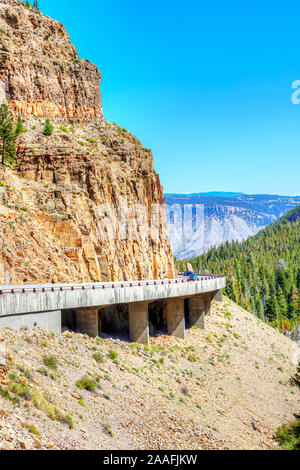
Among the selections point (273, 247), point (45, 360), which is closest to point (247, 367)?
point (45, 360)

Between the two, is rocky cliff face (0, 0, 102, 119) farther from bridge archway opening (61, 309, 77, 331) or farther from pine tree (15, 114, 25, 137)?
bridge archway opening (61, 309, 77, 331)

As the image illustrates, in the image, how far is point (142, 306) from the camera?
33.9 metres

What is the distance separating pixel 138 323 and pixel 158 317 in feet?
26.4

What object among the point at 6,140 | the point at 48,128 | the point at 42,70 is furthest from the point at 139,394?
the point at 42,70

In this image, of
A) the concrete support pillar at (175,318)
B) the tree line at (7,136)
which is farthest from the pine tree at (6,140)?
the concrete support pillar at (175,318)

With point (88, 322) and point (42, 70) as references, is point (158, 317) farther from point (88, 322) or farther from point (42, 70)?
point (42, 70)

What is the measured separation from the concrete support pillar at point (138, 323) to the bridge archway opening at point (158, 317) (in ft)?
21.1

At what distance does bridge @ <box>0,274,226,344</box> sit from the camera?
77.9 ft

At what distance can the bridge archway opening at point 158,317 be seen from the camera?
132 ft

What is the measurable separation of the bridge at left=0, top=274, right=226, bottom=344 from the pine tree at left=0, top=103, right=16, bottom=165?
1464cm

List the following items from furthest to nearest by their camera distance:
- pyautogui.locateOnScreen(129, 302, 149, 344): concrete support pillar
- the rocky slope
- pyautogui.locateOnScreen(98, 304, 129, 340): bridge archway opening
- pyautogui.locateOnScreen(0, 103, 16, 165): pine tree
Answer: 1. pyautogui.locateOnScreen(0, 103, 16, 165): pine tree
2. pyautogui.locateOnScreen(98, 304, 129, 340): bridge archway opening
3. pyautogui.locateOnScreen(129, 302, 149, 344): concrete support pillar
4. the rocky slope

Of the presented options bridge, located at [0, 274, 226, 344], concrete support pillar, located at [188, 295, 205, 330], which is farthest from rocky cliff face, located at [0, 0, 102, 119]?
concrete support pillar, located at [188, 295, 205, 330]

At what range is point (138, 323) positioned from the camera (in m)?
33.6

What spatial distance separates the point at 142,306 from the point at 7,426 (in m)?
21.4
